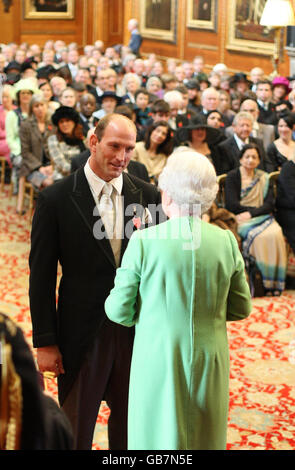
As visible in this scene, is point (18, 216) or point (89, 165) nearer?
point (89, 165)

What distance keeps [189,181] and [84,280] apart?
76 cm

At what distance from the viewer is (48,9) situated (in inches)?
933

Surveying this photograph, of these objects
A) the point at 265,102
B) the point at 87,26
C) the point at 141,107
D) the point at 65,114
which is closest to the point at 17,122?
the point at 65,114

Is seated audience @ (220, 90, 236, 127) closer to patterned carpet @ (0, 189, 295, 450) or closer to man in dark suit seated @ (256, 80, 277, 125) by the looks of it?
man in dark suit seated @ (256, 80, 277, 125)

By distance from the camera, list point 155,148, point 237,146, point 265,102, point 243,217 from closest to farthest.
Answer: point 243,217 < point 155,148 < point 237,146 < point 265,102

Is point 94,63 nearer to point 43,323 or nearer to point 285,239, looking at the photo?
point 285,239

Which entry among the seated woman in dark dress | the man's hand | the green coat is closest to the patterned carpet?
the green coat

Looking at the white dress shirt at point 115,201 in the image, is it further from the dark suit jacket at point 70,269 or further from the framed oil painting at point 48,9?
the framed oil painting at point 48,9

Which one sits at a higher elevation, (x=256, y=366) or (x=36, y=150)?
(x=36, y=150)

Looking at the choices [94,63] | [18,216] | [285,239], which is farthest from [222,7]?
[285,239]

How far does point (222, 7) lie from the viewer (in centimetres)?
1719

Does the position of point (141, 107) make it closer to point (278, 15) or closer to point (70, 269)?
point (278, 15)

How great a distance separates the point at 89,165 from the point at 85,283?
18.9 inches

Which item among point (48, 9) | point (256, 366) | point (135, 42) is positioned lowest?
point (256, 366)
